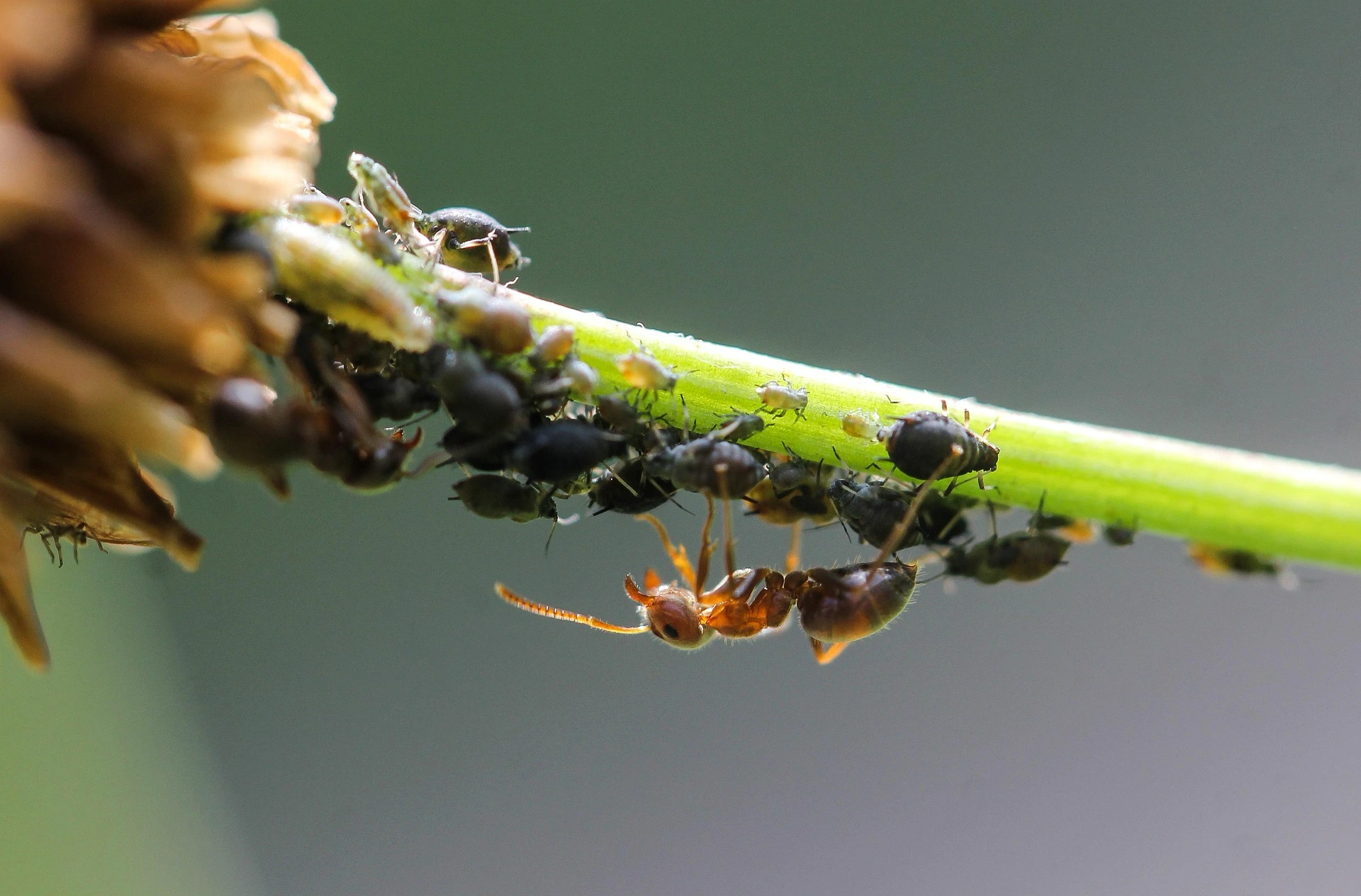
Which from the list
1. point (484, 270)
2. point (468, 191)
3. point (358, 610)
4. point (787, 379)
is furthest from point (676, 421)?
point (358, 610)

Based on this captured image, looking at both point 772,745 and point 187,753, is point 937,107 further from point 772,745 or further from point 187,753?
point 187,753

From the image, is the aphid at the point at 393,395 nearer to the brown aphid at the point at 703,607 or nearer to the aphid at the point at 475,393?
the aphid at the point at 475,393

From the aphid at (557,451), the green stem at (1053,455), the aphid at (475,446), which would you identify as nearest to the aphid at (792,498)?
the green stem at (1053,455)

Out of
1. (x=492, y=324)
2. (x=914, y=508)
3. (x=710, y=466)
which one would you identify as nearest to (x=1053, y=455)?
(x=914, y=508)

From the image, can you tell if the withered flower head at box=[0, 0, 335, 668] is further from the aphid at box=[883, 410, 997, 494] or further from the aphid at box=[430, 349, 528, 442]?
the aphid at box=[883, 410, 997, 494]

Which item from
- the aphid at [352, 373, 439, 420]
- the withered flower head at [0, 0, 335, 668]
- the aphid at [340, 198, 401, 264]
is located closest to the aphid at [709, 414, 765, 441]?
the aphid at [352, 373, 439, 420]

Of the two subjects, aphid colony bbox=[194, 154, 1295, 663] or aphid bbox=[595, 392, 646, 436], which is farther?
aphid bbox=[595, 392, 646, 436]
